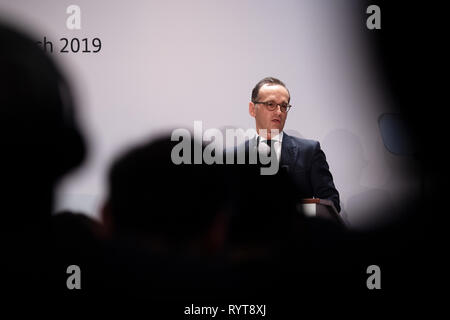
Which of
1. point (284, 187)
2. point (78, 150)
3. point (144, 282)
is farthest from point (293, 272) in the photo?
point (78, 150)

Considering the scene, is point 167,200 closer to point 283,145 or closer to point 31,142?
point 31,142

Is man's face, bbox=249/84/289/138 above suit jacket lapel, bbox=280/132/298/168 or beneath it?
above

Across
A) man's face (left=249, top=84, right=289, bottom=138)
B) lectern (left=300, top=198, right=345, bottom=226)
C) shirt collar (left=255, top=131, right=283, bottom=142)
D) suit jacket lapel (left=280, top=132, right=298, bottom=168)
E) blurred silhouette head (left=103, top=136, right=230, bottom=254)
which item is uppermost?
man's face (left=249, top=84, right=289, bottom=138)

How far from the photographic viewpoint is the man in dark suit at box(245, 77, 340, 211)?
2.47m


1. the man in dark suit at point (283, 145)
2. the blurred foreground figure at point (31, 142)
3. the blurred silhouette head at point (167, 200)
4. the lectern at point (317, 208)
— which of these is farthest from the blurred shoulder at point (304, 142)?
Result: the blurred foreground figure at point (31, 142)

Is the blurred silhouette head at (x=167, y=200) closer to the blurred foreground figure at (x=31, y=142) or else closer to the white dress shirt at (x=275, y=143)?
the blurred foreground figure at (x=31, y=142)

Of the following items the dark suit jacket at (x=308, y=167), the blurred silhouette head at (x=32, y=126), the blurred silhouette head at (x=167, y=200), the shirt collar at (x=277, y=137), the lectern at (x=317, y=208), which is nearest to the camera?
the blurred silhouette head at (x=32, y=126)

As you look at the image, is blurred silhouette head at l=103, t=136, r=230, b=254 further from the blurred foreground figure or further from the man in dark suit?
the man in dark suit

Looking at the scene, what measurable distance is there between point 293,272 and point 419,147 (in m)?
2.59

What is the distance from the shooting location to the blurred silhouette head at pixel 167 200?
2.88 ft

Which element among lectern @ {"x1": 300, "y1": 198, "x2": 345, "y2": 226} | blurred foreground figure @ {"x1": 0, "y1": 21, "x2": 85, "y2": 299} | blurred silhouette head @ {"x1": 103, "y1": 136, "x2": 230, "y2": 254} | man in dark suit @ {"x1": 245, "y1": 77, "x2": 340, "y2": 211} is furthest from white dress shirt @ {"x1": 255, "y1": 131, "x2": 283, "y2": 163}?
blurred foreground figure @ {"x1": 0, "y1": 21, "x2": 85, "y2": 299}

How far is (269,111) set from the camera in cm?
251

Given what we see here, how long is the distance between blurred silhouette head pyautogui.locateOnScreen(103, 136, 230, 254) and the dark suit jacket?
4.80 feet

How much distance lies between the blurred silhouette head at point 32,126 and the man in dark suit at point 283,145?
163 centimetres
